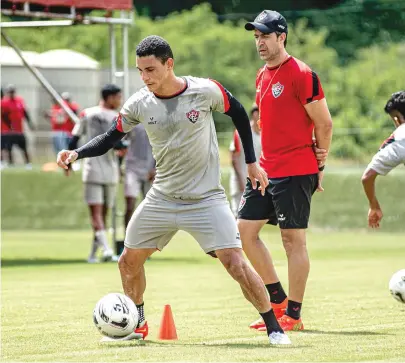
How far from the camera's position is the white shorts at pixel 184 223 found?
8352 mm

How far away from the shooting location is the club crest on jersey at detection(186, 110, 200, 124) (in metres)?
8.25

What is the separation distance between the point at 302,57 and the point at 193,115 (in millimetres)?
32386

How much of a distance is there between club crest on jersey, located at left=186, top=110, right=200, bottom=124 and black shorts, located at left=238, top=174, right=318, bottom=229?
4.82 feet

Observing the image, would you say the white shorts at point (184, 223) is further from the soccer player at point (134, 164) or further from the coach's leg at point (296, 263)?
the soccer player at point (134, 164)

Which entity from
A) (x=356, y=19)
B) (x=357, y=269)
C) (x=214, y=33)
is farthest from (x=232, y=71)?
(x=357, y=269)

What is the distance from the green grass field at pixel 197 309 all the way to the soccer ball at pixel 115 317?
12 cm

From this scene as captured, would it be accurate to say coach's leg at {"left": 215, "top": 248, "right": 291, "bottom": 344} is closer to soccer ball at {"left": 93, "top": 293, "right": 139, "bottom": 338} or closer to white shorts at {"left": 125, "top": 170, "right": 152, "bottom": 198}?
soccer ball at {"left": 93, "top": 293, "right": 139, "bottom": 338}

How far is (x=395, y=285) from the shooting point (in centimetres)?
988

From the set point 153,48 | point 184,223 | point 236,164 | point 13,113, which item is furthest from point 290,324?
point 13,113

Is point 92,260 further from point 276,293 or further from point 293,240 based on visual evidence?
point 293,240

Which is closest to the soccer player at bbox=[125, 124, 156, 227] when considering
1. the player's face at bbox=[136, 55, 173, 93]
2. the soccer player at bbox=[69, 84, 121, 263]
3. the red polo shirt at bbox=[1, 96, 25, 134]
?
the soccer player at bbox=[69, 84, 121, 263]

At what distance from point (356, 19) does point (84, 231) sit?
7199 millimetres

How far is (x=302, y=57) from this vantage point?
1585 inches

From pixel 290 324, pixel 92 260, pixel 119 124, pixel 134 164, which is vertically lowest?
pixel 92 260
